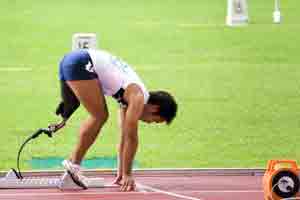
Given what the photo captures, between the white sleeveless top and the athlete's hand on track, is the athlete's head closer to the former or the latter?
the white sleeveless top

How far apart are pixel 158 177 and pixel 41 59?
9.98 metres

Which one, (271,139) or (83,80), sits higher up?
(83,80)

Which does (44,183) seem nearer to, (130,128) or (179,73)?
(130,128)

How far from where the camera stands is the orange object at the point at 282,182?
823 cm

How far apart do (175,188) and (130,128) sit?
746mm

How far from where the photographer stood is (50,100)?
1505 cm

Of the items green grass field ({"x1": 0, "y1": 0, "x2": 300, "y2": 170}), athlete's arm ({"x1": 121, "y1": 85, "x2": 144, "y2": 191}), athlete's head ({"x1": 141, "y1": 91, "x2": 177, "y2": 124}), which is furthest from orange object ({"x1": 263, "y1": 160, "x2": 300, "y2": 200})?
green grass field ({"x1": 0, "y1": 0, "x2": 300, "y2": 170})

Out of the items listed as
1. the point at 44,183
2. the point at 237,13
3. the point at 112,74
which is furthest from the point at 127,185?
the point at 237,13

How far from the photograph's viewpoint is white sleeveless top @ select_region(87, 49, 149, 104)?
344 inches

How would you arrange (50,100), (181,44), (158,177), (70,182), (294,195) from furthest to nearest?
(181,44) → (50,100) → (158,177) → (70,182) → (294,195)

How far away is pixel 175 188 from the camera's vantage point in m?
9.03

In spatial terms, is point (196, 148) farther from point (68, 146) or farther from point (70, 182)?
point (70, 182)

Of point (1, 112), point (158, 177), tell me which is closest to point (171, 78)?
point (1, 112)

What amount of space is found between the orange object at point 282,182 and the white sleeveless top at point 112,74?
1160 mm
